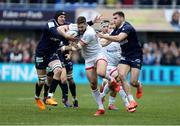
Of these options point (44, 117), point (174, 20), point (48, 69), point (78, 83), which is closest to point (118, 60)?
point (48, 69)

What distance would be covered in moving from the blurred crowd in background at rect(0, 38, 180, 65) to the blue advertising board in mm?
393

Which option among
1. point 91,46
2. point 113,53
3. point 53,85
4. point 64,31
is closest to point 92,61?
point 91,46

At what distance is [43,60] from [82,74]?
63.3 feet

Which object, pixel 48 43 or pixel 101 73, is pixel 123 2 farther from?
pixel 101 73

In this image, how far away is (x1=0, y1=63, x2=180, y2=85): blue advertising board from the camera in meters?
38.4

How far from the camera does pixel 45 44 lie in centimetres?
1972

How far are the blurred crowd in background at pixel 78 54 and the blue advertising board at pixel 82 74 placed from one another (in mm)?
393

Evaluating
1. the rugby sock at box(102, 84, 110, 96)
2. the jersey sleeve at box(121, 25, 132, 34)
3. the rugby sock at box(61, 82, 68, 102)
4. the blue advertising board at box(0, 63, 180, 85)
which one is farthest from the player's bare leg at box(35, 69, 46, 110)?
the blue advertising board at box(0, 63, 180, 85)

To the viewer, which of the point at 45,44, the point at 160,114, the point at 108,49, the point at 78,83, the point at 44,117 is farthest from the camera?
the point at 78,83

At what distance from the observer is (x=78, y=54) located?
40.4 meters

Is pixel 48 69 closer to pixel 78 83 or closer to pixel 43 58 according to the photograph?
pixel 43 58

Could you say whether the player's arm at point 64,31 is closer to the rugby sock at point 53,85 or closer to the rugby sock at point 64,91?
the rugby sock at point 53,85

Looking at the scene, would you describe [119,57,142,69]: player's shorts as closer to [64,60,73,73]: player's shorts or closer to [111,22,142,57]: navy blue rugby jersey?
[111,22,142,57]: navy blue rugby jersey

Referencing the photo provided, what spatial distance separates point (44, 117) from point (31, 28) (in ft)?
86.4
